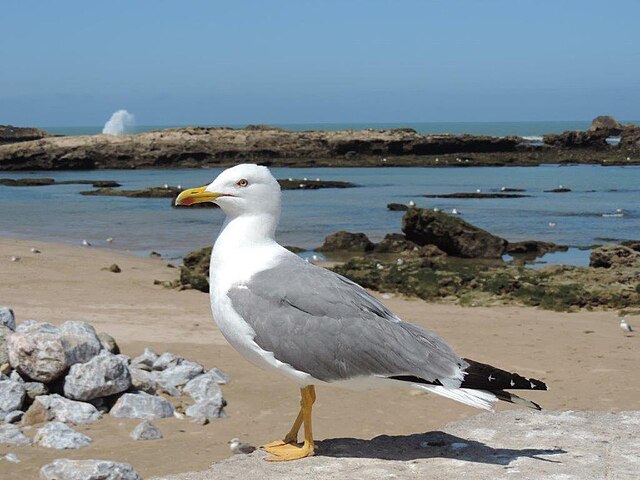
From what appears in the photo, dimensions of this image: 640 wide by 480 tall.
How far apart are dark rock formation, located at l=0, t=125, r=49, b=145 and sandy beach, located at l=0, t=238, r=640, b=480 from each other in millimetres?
60120

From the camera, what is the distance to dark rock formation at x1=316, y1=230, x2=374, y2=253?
17281 mm

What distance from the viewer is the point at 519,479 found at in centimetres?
373

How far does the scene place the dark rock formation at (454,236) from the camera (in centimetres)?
1631

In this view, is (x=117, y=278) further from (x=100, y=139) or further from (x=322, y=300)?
(x=100, y=139)

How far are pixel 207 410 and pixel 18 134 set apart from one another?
71.0m

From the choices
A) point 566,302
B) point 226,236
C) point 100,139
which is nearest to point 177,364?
point 226,236

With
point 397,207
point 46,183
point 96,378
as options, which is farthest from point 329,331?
point 46,183

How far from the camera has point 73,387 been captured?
5.70 metres

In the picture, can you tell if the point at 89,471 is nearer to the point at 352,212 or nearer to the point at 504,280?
the point at 504,280

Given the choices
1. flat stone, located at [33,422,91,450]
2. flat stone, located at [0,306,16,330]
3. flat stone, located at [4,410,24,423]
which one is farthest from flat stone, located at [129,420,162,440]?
flat stone, located at [0,306,16,330]

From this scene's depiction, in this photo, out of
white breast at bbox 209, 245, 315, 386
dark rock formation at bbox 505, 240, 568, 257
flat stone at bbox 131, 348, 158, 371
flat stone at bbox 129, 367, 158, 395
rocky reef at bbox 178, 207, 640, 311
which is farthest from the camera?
dark rock formation at bbox 505, 240, 568, 257

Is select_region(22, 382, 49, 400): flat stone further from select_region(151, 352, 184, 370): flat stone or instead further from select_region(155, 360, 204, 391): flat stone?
select_region(151, 352, 184, 370): flat stone

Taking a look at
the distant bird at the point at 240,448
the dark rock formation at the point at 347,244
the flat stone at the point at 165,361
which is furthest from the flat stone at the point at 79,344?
the dark rock formation at the point at 347,244

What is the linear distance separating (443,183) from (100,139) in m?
24.9
